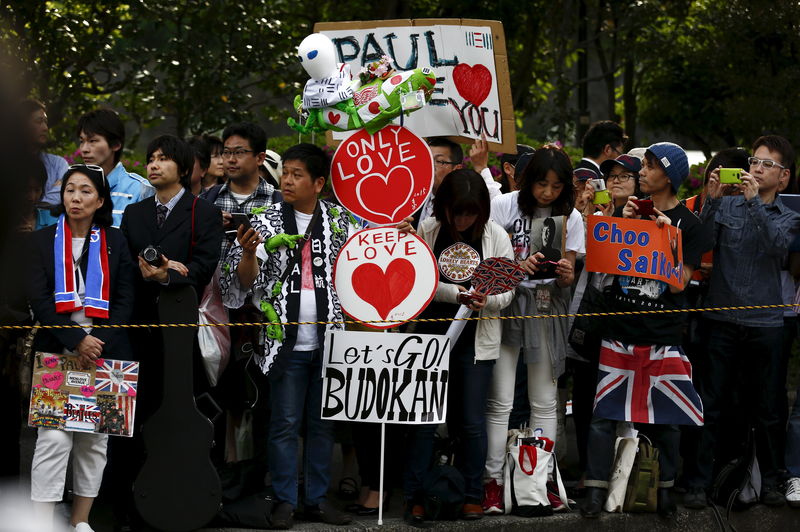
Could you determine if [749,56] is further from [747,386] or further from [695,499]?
[695,499]

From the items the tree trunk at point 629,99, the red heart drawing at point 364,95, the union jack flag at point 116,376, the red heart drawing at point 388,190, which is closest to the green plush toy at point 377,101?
the red heart drawing at point 364,95

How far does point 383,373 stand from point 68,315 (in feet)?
5.56

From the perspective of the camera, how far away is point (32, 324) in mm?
6715

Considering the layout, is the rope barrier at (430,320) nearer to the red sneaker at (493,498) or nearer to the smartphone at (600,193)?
the smartphone at (600,193)

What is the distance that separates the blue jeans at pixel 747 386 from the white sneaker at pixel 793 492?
0.09 metres

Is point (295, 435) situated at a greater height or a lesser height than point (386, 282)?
lesser

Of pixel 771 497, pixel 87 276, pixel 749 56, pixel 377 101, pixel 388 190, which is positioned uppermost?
pixel 749 56

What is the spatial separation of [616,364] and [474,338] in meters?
0.91

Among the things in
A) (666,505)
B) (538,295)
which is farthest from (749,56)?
(666,505)

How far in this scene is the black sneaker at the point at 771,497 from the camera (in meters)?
7.13

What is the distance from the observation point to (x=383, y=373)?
6.47m

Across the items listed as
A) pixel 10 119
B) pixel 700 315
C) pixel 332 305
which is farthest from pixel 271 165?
pixel 10 119

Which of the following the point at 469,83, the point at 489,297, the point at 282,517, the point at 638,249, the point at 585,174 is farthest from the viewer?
the point at 585,174

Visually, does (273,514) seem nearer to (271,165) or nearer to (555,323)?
(555,323)
